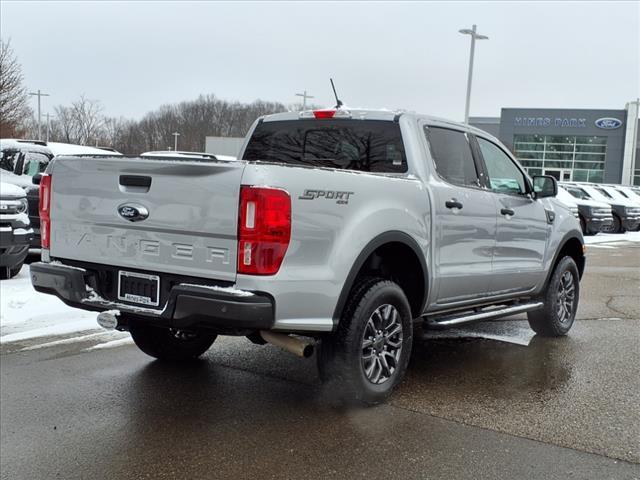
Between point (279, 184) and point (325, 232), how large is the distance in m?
0.43

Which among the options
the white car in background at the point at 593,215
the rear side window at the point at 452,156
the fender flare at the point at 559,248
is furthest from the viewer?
the white car in background at the point at 593,215

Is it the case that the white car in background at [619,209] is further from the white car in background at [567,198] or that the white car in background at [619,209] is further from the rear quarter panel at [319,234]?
the rear quarter panel at [319,234]

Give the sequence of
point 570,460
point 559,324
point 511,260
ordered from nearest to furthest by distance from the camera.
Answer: point 570,460 → point 511,260 → point 559,324

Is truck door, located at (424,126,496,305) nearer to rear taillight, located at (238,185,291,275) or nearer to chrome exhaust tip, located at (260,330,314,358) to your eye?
chrome exhaust tip, located at (260,330,314,358)

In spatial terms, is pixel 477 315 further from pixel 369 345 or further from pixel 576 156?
pixel 576 156

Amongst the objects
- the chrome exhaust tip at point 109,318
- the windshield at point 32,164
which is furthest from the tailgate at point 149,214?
the windshield at point 32,164

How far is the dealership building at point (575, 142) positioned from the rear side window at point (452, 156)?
2352 inches

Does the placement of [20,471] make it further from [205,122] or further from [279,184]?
[205,122]

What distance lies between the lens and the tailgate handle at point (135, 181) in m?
4.01

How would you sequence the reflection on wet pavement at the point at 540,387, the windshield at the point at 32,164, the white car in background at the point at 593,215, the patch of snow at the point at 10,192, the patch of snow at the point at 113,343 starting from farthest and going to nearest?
the white car in background at the point at 593,215 → the windshield at the point at 32,164 → the patch of snow at the point at 10,192 → the patch of snow at the point at 113,343 → the reflection on wet pavement at the point at 540,387

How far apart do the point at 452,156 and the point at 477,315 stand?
4.27 feet

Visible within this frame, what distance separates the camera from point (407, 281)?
16.3 ft

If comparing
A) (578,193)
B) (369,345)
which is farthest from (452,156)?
(578,193)

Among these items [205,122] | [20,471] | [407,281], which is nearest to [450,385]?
[407,281]
